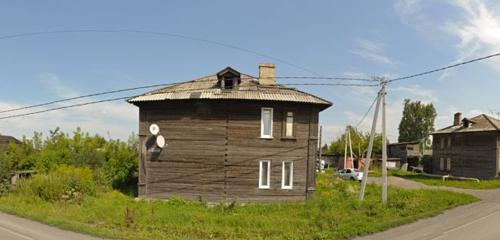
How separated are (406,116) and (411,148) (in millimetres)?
29440

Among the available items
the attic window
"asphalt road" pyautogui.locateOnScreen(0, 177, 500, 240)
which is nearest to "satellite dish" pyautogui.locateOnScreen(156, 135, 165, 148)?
the attic window

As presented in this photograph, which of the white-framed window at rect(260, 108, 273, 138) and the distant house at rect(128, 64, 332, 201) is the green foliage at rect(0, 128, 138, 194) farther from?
the white-framed window at rect(260, 108, 273, 138)

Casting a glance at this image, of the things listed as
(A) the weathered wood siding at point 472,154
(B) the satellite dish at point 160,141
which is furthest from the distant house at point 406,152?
(B) the satellite dish at point 160,141

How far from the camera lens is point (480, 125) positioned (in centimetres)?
4712

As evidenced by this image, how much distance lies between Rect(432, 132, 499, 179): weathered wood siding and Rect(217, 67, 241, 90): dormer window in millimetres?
29062

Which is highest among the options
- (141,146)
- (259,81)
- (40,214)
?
(259,81)

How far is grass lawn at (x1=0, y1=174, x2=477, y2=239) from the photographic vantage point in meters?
17.2

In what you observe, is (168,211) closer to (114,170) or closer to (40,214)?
(40,214)

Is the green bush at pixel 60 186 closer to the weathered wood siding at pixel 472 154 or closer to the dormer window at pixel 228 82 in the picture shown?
the dormer window at pixel 228 82

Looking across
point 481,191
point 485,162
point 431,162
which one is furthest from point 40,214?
point 431,162

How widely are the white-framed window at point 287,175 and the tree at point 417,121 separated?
82.6 meters

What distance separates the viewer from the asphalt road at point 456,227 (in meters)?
16.3

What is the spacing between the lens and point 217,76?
27.0 metres

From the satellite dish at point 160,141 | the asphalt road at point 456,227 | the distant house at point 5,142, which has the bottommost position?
the asphalt road at point 456,227
